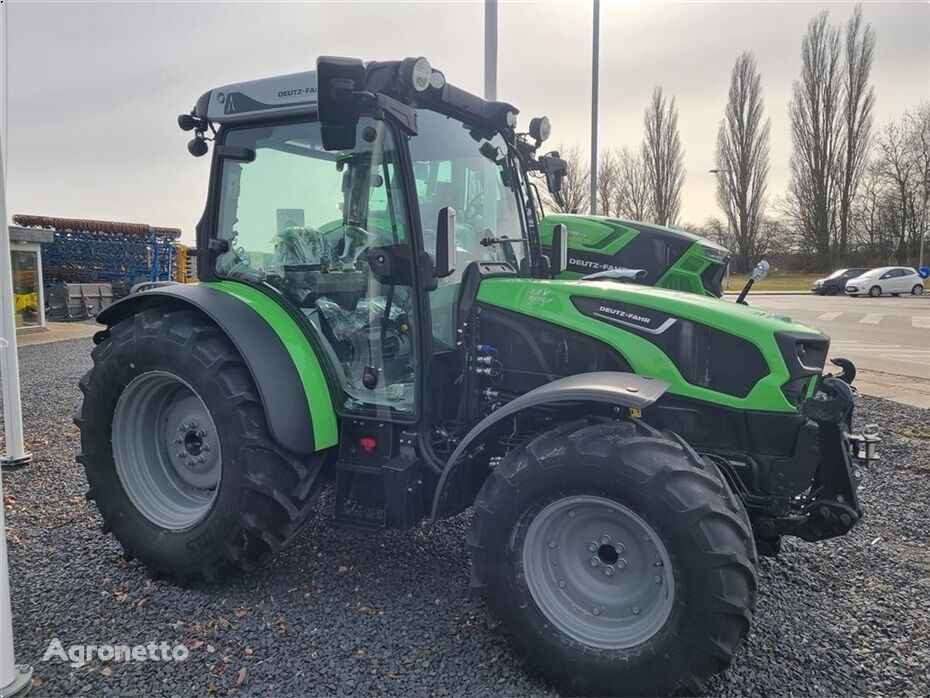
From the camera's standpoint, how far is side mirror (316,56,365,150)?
2842 millimetres

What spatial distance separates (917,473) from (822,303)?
77.9 feet

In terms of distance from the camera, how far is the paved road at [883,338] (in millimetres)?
9883

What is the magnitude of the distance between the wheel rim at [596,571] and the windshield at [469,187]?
143 centimetres

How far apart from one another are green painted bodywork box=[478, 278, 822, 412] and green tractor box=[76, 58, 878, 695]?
13mm

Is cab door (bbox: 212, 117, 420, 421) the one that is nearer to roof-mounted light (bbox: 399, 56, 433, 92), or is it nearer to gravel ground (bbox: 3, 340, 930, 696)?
roof-mounted light (bbox: 399, 56, 433, 92)

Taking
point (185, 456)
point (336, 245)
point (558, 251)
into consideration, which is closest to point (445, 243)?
point (336, 245)

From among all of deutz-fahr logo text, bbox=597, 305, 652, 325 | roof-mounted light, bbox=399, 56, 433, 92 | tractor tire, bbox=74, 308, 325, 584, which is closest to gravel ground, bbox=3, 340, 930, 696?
tractor tire, bbox=74, 308, 325, 584

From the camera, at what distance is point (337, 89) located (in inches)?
113

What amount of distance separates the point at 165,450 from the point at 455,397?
179cm

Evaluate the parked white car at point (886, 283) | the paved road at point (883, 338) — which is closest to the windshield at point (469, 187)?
the paved road at point (883, 338)

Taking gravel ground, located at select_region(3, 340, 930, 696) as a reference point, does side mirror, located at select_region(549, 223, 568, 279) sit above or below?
above

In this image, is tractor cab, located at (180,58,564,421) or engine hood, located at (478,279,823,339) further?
tractor cab, located at (180,58,564,421)

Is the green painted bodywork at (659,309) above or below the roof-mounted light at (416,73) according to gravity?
below

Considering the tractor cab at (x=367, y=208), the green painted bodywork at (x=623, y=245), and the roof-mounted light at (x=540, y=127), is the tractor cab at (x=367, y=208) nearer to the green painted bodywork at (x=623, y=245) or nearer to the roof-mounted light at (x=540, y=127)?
the roof-mounted light at (x=540, y=127)
